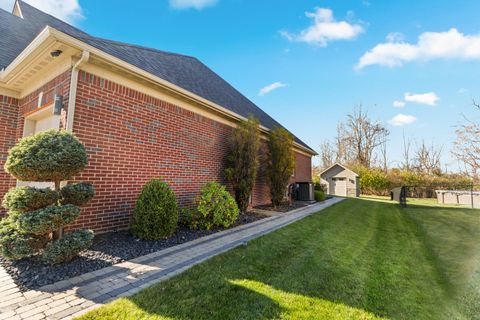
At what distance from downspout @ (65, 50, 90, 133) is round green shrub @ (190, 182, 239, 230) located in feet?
10.7

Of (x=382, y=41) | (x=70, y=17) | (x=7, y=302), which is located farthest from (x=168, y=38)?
(x=7, y=302)

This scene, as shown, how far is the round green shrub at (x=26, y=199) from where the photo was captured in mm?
2996

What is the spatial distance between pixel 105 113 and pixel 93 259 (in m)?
2.86

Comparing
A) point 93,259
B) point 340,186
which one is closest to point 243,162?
point 93,259

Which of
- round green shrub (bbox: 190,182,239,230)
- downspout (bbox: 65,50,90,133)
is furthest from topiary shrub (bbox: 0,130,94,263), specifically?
round green shrub (bbox: 190,182,239,230)

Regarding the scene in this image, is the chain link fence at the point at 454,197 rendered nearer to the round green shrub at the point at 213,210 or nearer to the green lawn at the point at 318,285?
the green lawn at the point at 318,285

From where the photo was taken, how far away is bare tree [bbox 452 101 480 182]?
11516 millimetres

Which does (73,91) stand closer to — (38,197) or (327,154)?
(38,197)

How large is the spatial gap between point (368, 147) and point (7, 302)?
37470mm

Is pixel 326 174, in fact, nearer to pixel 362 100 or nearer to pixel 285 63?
pixel 362 100

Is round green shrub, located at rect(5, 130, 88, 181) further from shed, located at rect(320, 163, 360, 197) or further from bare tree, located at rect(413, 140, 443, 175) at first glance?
bare tree, located at rect(413, 140, 443, 175)

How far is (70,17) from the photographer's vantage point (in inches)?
351

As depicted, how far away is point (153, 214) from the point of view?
4.38m

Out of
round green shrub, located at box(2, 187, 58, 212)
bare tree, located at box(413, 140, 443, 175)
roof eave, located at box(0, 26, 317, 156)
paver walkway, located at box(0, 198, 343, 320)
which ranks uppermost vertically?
bare tree, located at box(413, 140, 443, 175)
